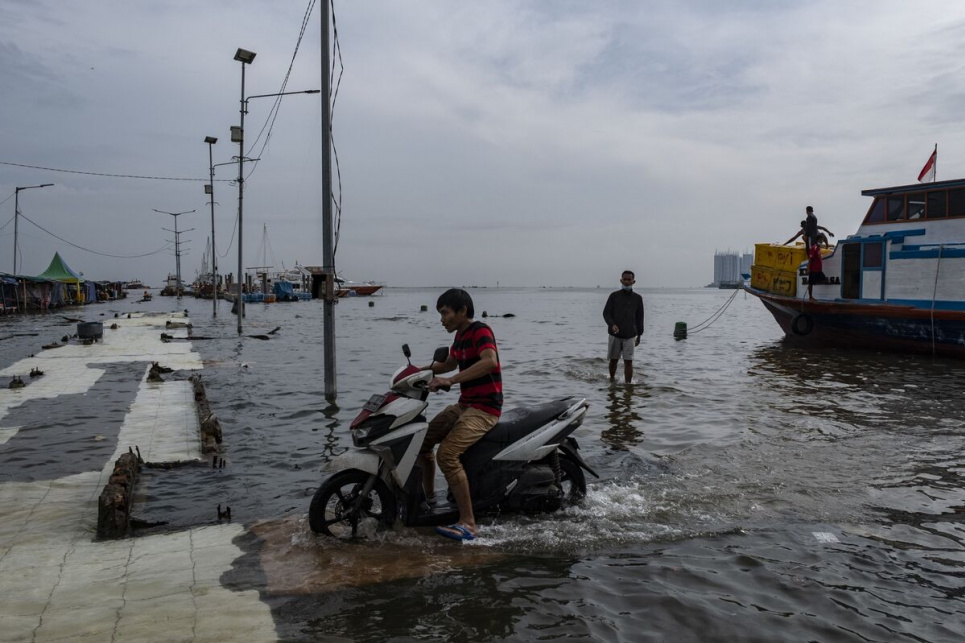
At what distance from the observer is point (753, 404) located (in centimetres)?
1116

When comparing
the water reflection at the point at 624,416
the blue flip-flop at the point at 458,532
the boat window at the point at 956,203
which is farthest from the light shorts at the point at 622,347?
the boat window at the point at 956,203

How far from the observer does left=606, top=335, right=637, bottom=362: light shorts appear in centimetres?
1260

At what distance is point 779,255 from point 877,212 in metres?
3.93

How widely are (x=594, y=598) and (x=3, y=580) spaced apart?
375cm

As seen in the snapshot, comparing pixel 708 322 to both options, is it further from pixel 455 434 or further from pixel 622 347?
pixel 455 434

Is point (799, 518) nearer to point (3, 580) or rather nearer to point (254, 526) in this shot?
point (254, 526)

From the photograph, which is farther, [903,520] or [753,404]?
[753,404]

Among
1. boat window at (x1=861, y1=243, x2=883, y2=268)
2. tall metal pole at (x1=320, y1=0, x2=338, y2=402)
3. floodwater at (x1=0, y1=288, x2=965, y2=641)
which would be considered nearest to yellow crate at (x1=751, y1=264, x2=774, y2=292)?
boat window at (x1=861, y1=243, x2=883, y2=268)

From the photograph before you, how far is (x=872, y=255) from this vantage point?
766 inches

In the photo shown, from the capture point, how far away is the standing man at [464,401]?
16.0 ft

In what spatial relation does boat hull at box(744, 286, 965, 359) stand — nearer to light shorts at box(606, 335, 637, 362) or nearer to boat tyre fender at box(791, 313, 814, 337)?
boat tyre fender at box(791, 313, 814, 337)

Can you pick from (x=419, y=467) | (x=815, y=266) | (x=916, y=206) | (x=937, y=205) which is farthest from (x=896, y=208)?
(x=419, y=467)

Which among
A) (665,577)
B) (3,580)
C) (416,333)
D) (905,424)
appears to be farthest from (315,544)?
(416,333)

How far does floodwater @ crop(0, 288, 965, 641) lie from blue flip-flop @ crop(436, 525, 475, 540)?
0.21 feet
